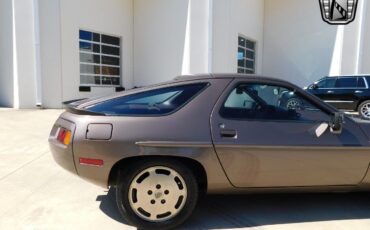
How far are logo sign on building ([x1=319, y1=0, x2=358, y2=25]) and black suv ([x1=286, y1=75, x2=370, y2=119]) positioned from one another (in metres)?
5.36

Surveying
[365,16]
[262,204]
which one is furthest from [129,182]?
[365,16]

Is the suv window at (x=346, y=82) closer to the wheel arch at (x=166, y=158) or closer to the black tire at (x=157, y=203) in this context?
the wheel arch at (x=166, y=158)

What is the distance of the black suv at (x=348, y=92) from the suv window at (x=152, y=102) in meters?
10.6

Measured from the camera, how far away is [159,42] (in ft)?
51.9

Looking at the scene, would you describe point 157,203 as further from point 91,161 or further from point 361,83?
point 361,83

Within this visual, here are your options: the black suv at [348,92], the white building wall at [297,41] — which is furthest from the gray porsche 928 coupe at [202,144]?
the white building wall at [297,41]

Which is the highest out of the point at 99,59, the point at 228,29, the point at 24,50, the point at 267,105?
the point at 228,29

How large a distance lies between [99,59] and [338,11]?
12.8 m

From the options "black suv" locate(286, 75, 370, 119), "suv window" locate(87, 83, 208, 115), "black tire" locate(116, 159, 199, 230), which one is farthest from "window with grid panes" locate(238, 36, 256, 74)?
"black tire" locate(116, 159, 199, 230)

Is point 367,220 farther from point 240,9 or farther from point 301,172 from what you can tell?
point 240,9

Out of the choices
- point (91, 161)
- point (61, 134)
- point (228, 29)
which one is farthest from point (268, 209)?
point (228, 29)

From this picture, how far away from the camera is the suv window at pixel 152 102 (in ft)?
11.1

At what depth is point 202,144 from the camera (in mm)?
3285

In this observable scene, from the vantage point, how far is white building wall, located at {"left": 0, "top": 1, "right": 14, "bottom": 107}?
1264cm
